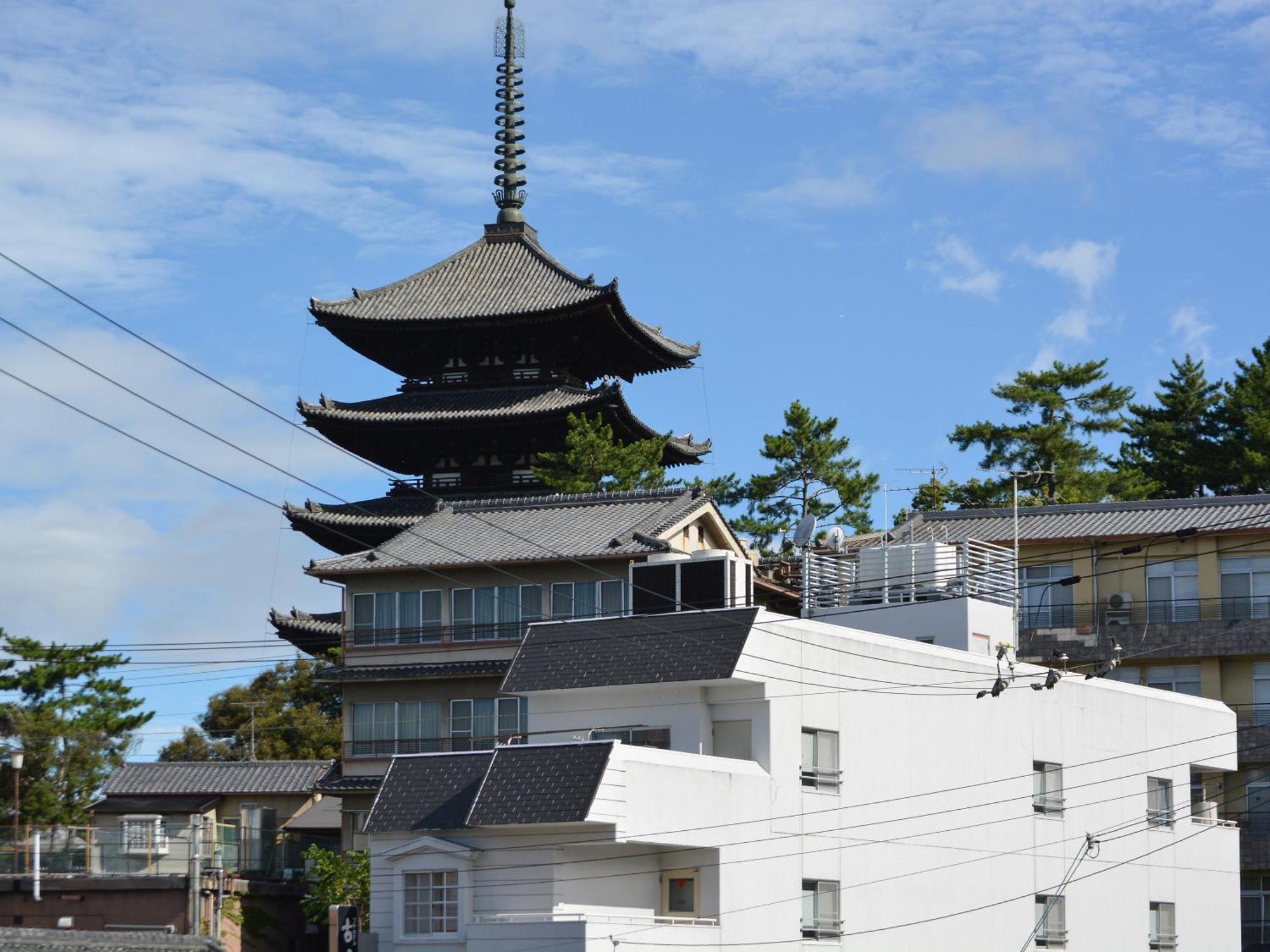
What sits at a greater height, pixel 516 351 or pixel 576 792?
pixel 516 351

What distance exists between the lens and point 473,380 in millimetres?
66062

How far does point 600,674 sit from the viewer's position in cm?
3988

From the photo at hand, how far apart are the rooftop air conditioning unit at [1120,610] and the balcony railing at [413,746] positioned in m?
18.3

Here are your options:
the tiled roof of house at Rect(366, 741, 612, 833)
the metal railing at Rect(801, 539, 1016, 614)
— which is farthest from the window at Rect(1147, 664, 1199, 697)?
the tiled roof of house at Rect(366, 741, 612, 833)

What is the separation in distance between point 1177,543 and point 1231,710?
525cm

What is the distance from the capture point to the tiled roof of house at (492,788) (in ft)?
116

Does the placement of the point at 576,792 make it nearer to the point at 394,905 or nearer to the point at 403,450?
the point at 394,905

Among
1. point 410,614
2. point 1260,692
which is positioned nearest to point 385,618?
point 410,614

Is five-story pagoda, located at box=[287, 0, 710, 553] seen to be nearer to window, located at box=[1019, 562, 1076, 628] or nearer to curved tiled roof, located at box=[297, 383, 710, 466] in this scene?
curved tiled roof, located at box=[297, 383, 710, 466]

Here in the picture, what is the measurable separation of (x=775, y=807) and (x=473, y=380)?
30824 mm

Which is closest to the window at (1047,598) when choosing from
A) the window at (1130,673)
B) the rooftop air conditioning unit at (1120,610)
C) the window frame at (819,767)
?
the rooftop air conditioning unit at (1120,610)

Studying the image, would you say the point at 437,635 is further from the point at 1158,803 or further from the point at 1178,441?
the point at 1178,441

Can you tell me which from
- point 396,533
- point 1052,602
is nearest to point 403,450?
point 396,533

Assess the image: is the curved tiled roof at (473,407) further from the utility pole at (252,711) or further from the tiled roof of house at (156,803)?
the utility pole at (252,711)
